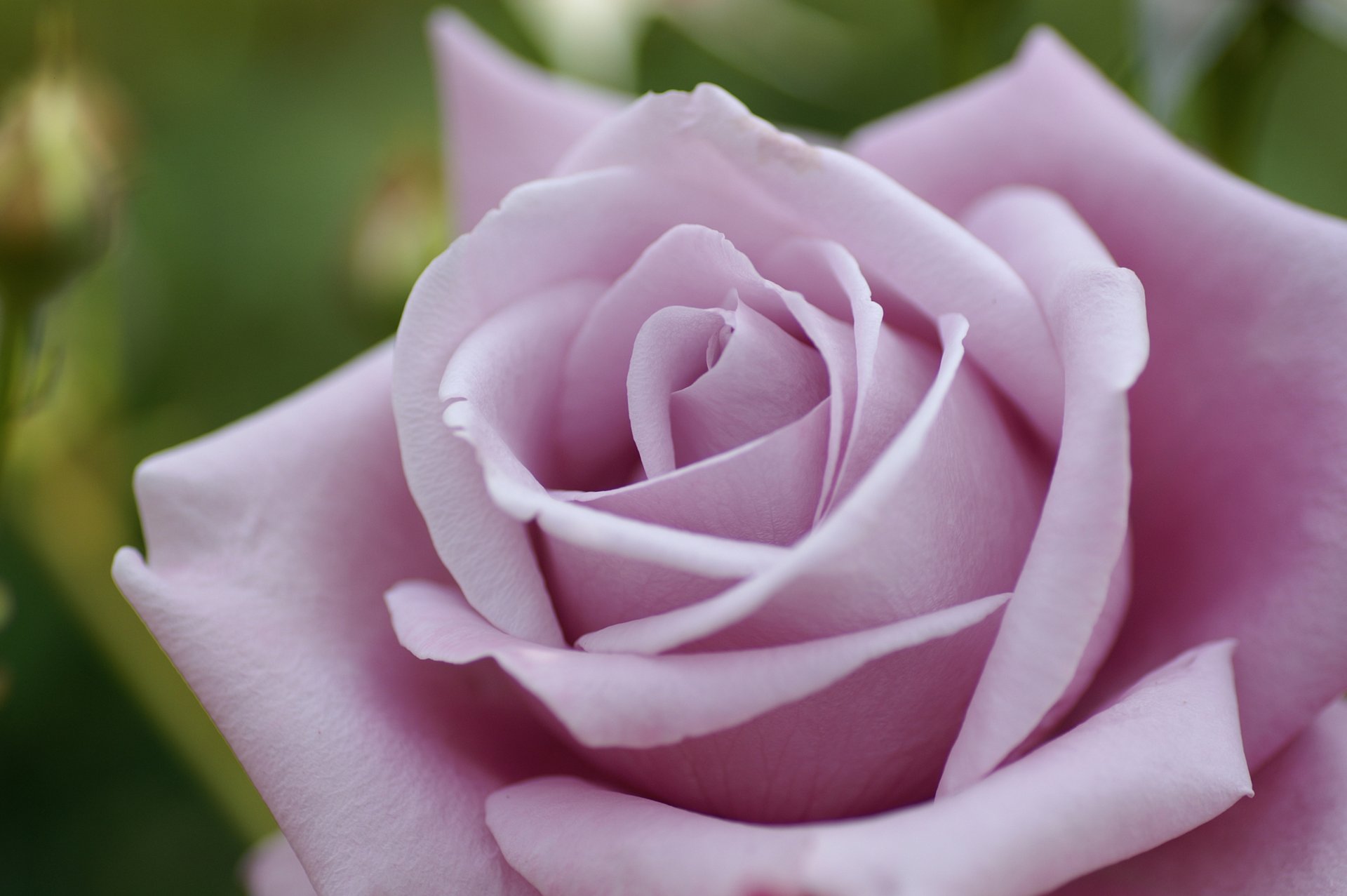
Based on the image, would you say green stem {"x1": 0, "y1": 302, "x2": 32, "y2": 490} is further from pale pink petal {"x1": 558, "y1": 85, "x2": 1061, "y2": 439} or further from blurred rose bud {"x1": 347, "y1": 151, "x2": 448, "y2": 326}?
pale pink petal {"x1": 558, "y1": 85, "x2": 1061, "y2": 439}

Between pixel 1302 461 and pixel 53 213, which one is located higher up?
pixel 1302 461

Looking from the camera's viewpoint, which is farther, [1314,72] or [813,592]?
[1314,72]

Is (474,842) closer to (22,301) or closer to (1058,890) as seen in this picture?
(1058,890)

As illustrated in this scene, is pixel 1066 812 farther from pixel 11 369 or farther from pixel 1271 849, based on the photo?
pixel 11 369

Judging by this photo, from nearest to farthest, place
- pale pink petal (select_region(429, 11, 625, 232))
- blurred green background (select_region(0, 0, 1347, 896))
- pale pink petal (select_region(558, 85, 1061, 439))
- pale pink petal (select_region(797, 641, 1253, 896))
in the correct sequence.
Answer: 1. pale pink petal (select_region(797, 641, 1253, 896))
2. pale pink petal (select_region(558, 85, 1061, 439))
3. pale pink petal (select_region(429, 11, 625, 232))
4. blurred green background (select_region(0, 0, 1347, 896))

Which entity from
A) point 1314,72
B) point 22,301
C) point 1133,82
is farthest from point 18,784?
point 1314,72

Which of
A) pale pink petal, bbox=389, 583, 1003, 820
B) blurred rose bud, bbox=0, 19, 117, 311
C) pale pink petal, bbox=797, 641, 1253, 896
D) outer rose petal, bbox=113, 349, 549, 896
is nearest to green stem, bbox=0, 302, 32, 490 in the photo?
blurred rose bud, bbox=0, 19, 117, 311

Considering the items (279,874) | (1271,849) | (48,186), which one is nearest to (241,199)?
(48,186)
